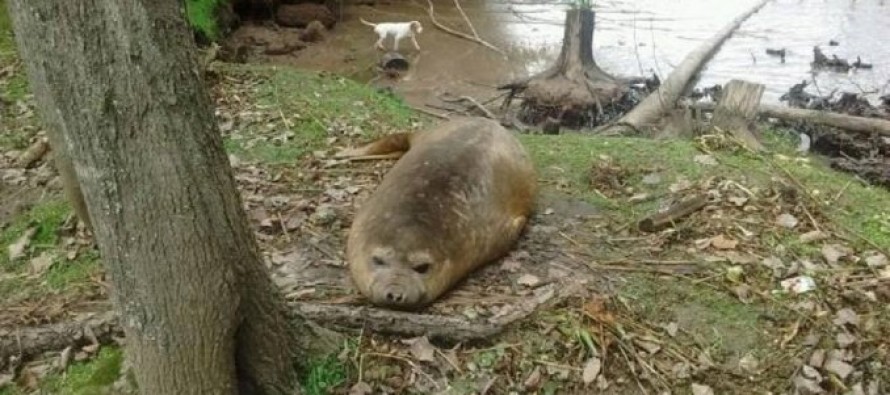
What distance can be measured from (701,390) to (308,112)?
4296 mm

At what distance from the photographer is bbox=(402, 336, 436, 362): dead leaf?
395cm

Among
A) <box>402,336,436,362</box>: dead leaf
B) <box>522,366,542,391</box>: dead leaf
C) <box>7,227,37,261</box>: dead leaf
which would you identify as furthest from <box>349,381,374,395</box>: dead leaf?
<box>7,227,37,261</box>: dead leaf

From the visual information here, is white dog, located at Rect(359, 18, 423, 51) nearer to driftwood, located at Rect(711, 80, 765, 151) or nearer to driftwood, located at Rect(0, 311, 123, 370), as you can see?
driftwood, located at Rect(711, 80, 765, 151)

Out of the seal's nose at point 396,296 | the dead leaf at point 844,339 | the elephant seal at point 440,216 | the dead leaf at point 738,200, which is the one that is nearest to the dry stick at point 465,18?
the elephant seal at point 440,216

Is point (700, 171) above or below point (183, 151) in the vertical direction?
below

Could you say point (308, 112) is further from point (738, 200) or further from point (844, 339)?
point (844, 339)

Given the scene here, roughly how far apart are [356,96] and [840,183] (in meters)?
4.12

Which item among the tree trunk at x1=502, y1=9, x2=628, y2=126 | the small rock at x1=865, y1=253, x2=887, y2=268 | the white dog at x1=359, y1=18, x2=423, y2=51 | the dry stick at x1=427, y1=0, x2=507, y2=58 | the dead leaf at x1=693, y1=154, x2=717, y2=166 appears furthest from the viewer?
the dry stick at x1=427, y1=0, x2=507, y2=58

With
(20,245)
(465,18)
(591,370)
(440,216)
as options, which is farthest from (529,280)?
(465,18)

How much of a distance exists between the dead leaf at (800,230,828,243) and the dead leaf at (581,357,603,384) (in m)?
1.71

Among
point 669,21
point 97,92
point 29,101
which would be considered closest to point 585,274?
point 97,92

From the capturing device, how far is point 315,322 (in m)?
4.00

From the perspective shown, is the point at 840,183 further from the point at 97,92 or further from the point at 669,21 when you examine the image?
the point at 669,21

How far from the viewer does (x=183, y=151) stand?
2939 millimetres
